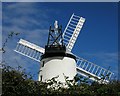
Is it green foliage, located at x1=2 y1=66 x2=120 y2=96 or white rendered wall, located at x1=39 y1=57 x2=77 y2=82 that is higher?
white rendered wall, located at x1=39 y1=57 x2=77 y2=82

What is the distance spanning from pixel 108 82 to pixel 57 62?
291 inches

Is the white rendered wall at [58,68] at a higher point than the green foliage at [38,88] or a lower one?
higher

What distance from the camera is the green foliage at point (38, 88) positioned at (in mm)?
9484

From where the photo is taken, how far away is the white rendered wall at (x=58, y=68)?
57.3 ft

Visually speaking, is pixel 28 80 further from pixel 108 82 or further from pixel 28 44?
pixel 28 44

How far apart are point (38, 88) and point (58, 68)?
7808 mm

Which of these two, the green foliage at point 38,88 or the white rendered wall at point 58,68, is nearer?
the green foliage at point 38,88

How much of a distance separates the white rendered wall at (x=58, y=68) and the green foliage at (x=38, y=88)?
721 cm

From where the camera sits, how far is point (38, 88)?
9.82 metres

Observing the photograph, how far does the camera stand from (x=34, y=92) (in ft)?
31.7

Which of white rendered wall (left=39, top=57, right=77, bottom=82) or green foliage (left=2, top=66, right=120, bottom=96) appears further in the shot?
white rendered wall (left=39, top=57, right=77, bottom=82)

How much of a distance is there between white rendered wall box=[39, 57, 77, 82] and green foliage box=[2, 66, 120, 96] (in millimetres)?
7210

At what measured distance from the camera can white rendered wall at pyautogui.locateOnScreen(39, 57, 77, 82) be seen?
1747 centimetres

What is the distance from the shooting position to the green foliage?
948 centimetres
